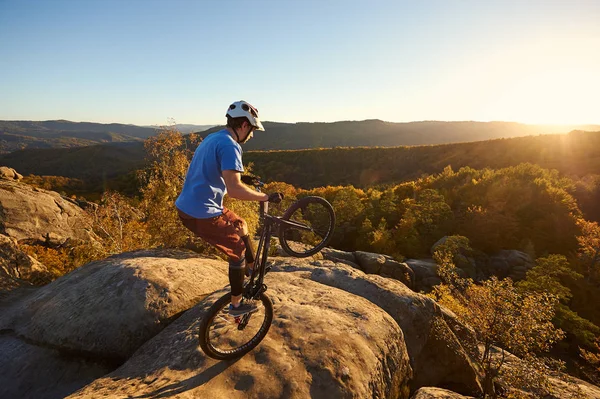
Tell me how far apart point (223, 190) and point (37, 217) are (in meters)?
27.3

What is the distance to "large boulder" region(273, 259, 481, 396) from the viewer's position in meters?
8.84

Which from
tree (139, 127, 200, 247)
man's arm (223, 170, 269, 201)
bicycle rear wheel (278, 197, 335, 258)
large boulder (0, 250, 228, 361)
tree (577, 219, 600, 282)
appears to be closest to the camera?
man's arm (223, 170, 269, 201)

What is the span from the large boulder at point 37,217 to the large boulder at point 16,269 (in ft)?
26.1

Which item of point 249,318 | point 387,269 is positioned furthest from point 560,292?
point 249,318

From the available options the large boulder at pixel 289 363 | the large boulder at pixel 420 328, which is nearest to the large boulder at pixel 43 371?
the large boulder at pixel 289 363

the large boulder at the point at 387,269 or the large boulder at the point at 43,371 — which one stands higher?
the large boulder at the point at 43,371

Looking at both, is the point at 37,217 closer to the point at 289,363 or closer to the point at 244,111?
the point at 244,111

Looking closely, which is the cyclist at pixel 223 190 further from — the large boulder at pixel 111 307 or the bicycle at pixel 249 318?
the large boulder at pixel 111 307

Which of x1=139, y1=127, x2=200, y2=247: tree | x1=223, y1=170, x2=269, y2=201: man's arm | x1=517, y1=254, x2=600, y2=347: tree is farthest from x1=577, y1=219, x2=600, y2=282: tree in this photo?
x1=223, y1=170, x2=269, y2=201: man's arm

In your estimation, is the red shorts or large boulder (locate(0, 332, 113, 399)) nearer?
the red shorts

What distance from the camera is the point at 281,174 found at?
88.8 m

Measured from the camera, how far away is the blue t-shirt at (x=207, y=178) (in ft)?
14.3

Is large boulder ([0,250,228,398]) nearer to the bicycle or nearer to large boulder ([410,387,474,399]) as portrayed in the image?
the bicycle

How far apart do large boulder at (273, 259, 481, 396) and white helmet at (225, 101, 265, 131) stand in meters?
6.05
